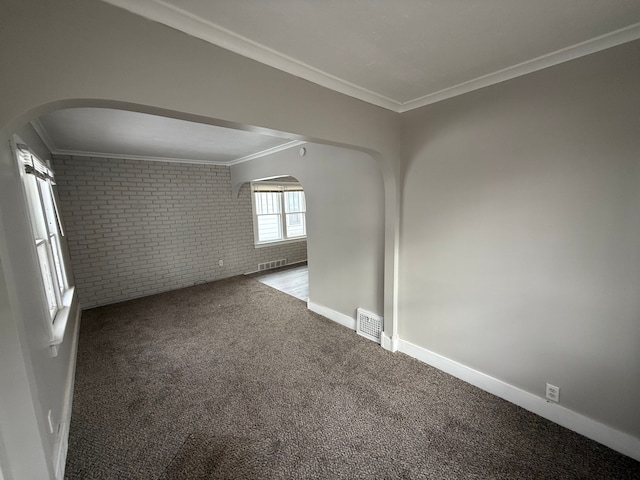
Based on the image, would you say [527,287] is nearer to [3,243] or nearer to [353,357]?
[353,357]

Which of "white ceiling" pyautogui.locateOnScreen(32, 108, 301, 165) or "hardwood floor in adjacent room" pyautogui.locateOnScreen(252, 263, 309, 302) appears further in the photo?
"hardwood floor in adjacent room" pyautogui.locateOnScreen(252, 263, 309, 302)

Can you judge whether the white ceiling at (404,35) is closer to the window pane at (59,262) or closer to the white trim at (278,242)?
the window pane at (59,262)

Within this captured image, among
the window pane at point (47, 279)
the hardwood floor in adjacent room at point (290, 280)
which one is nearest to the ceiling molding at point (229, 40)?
the window pane at point (47, 279)

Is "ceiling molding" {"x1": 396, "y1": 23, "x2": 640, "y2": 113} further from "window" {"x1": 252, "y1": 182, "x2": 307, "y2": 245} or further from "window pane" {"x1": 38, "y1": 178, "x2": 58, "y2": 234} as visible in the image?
"window" {"x1": 252, "y1": 182, "x2": 307, "y2": 245}

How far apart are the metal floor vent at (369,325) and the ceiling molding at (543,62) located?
2204mm

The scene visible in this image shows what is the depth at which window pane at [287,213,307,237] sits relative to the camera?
640 cm

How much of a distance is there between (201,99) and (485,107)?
6.36 feet

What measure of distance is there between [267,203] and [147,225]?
8.00 ft

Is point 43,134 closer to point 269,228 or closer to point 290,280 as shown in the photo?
point 269,228

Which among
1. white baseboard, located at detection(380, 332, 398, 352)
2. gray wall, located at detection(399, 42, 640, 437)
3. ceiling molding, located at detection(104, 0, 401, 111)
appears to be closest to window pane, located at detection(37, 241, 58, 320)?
ceiling molding, located at detection(104, 0, 401, 111)

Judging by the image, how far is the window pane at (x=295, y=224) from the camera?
6398 mm

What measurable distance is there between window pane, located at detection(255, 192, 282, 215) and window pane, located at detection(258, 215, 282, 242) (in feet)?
0.40

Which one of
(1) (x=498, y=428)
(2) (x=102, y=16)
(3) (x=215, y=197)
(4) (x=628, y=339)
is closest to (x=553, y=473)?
(1) (x=498, y=428)

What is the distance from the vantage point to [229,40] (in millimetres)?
1309
